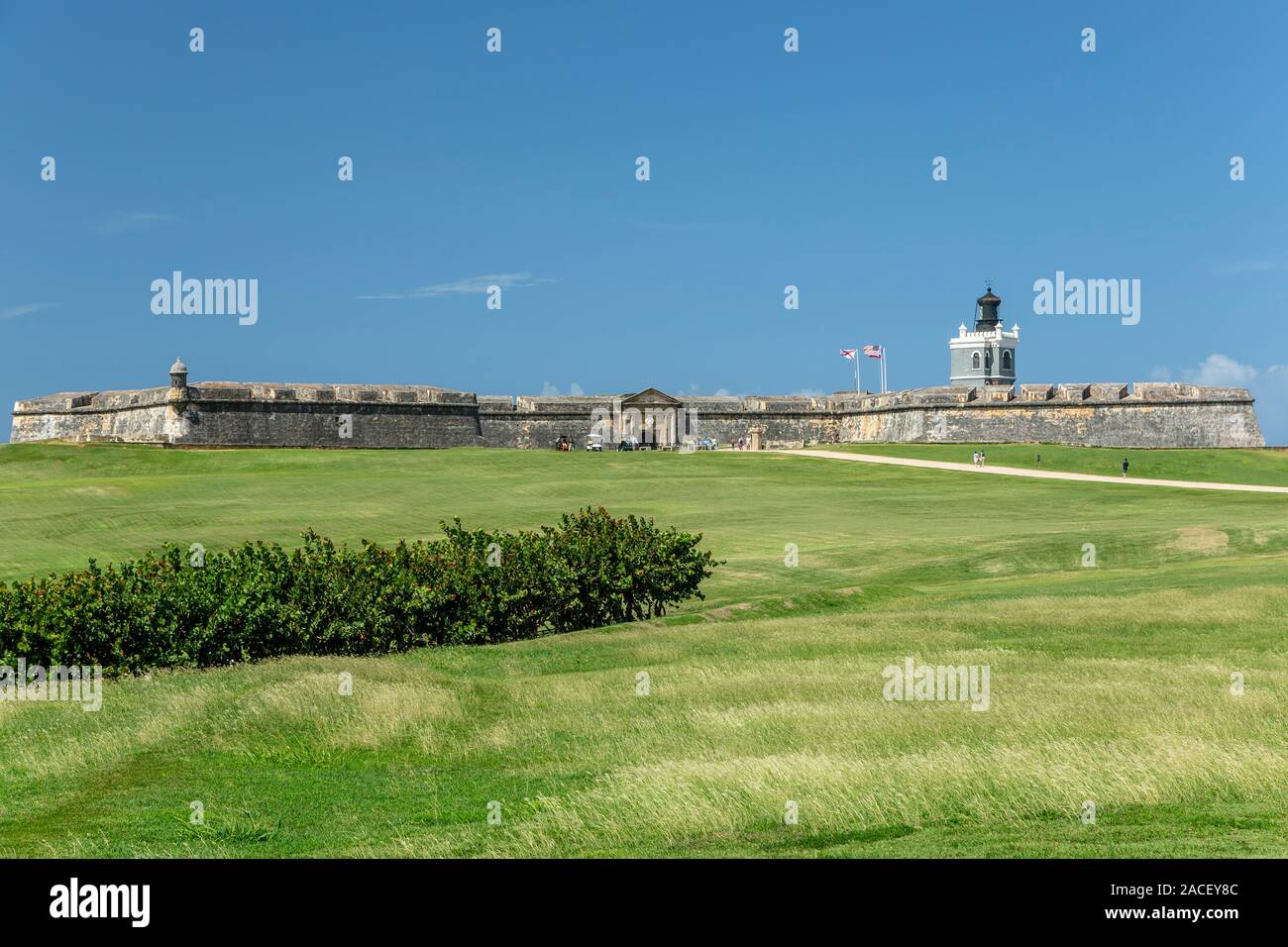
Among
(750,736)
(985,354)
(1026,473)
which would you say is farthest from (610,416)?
(750,736)

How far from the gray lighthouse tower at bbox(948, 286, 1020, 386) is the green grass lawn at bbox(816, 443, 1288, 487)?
4531cm

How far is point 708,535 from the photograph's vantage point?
37.9 metres

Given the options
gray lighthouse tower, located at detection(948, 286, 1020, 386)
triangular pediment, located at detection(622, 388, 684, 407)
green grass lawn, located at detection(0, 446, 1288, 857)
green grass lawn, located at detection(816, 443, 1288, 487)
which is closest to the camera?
green grass lawn, located at detection(0, 446, 1288, 857)

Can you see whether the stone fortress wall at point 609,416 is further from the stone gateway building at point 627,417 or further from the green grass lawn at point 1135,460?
the green grass lawn at point 1135,460

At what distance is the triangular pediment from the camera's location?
8312 centimetres

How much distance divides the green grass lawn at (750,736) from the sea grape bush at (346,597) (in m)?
0.98

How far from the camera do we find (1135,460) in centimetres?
6644

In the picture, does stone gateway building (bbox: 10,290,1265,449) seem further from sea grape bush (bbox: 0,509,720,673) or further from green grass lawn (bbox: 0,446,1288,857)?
sea grape bush (bbox: 0,509,720,673)

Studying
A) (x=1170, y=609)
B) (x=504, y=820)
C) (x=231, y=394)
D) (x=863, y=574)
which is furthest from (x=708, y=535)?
(x=231, y=394)

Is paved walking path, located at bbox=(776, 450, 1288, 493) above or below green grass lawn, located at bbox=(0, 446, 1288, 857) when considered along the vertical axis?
above
